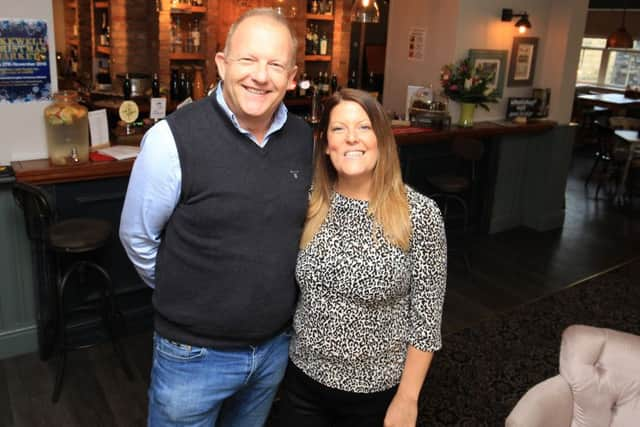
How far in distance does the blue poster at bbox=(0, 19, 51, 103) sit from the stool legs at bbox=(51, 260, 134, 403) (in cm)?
92

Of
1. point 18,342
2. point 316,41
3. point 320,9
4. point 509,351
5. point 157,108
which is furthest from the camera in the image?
point 316,41

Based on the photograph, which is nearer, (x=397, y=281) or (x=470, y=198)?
(x=397, y=281)

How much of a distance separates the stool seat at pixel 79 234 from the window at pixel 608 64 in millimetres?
11817

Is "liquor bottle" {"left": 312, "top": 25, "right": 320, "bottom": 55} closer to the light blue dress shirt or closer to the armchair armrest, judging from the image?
the light blue dress shirt

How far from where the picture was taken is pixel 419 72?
5.44 m

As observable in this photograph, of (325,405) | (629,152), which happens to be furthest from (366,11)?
(629,152)

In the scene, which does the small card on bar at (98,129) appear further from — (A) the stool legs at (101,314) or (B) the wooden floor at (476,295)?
(B) the wooden floor at (476,295)

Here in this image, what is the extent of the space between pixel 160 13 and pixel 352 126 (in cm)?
533

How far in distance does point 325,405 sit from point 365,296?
38 cm

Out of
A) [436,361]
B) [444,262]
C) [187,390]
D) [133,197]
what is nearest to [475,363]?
[436,361]

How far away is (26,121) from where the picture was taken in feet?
10.3

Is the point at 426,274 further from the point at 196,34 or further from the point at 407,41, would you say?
the point at 196,34

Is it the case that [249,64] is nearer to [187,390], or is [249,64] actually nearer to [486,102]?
[187,390]

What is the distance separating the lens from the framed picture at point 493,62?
16.9 ft
